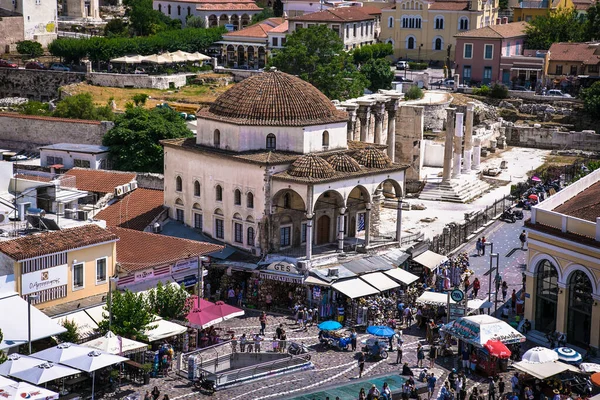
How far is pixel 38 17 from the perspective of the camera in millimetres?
119125

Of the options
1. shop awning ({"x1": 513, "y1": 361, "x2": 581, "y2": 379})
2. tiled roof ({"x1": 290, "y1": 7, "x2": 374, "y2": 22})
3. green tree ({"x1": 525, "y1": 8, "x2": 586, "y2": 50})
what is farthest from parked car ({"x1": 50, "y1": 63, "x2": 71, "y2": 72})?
shop awning ({"x1": 513, "y1": 361, "x2": 581, "y2": 379})

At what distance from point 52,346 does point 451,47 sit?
83.1 m

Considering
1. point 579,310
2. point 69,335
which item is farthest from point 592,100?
point 69,335

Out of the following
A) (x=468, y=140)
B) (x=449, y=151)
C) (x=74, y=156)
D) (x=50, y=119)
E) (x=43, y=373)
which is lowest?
(x=43, y=373)

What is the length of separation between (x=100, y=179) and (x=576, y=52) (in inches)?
2301

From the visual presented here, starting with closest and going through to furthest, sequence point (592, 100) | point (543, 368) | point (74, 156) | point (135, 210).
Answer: point (543, 368), point (135, 210), point (74, 156), point (592, 100)

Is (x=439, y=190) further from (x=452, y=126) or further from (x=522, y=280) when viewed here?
(x=522, y=280)

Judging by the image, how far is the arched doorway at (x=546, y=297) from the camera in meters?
48.2

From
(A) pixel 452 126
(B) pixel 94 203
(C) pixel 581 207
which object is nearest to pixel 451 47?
(A) pixel 452 126

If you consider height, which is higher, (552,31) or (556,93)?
(552,31)

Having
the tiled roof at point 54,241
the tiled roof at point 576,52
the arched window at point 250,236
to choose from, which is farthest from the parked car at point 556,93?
the tiled roof at point 54,241

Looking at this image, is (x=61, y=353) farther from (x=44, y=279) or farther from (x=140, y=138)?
(x=140, y=138)

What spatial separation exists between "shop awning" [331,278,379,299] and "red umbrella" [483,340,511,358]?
8.37 m

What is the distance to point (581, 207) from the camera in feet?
163
